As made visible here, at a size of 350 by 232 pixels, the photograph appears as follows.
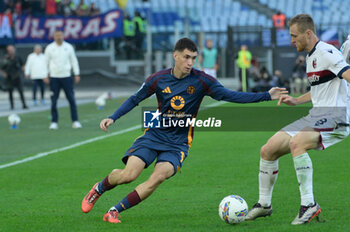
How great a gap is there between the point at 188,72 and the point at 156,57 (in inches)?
1076

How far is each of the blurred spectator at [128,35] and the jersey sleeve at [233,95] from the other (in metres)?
28.1

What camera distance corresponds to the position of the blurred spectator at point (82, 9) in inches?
1409

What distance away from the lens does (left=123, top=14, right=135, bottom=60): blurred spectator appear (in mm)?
34781

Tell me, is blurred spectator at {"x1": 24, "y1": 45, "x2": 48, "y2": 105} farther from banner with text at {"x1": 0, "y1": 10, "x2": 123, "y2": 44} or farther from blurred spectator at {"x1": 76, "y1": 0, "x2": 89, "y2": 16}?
blurred spectator at {"x1": 76, "y1": 0, "x2": 89, "y2": 16}

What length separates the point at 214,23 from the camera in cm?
4128

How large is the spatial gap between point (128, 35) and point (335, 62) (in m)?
29.3

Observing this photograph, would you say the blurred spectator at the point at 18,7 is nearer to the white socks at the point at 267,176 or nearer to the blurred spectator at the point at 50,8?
the blurred spectator at the point at 50,8

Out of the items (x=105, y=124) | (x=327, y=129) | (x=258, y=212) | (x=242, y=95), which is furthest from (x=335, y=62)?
(x=105, y=124)

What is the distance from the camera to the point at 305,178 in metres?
6.32

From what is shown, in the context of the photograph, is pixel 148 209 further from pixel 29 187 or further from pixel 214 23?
pixel 214 23

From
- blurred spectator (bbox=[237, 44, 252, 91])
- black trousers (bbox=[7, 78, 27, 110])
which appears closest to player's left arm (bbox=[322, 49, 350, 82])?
black trousers (bbox=[7, 78, 27, 110])

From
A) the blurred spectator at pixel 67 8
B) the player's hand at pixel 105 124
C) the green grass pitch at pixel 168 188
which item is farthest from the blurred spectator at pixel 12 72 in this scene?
the player's hand at pixel 105 124

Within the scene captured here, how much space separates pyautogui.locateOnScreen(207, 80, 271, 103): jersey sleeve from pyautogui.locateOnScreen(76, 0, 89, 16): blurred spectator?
2938cm

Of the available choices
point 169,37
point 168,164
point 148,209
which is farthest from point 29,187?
point 169,37
